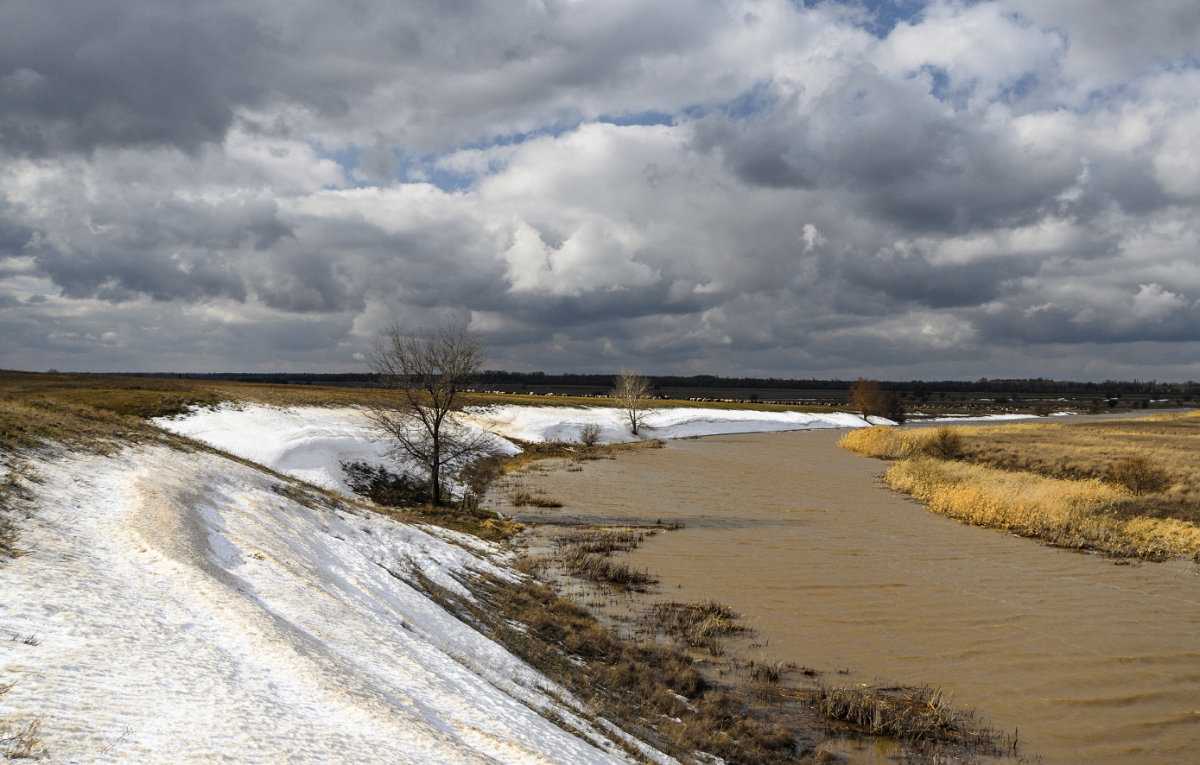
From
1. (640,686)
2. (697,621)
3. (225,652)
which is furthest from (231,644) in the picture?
(697,621)

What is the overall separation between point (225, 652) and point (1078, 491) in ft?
97.2

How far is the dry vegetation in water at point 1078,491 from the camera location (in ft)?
67.9

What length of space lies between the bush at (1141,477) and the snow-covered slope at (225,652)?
29498mm

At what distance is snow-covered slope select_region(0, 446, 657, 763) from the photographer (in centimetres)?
452

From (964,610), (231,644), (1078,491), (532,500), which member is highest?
(231,644)

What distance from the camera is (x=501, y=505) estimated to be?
2769cm

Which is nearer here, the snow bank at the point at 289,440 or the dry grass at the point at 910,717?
the dry grass at the point at 910,717

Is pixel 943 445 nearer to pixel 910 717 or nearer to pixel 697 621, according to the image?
pixel 697 621

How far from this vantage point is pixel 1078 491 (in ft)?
82.4

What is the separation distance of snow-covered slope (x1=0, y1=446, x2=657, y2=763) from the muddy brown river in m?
6.78

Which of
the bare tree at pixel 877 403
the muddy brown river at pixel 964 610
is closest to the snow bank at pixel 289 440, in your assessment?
the muddy brown river at pixel 964 610

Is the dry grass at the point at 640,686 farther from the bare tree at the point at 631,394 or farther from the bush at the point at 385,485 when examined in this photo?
the bare tree at the point at 631,394

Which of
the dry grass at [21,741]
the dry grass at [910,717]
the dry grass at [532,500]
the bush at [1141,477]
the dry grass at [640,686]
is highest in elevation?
the dry grass at [21,741]

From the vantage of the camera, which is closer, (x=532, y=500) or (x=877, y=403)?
(x=532, y=500)
